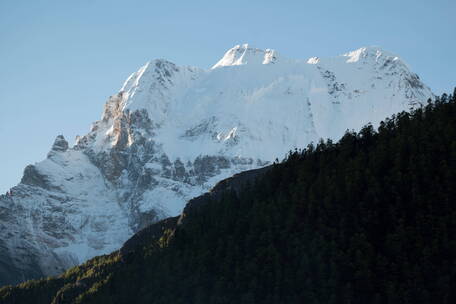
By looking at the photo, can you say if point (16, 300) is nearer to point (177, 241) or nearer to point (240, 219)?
point (177, 241)

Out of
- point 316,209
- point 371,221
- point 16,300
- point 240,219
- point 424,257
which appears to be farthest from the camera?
point 16,300

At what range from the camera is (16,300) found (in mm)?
134375

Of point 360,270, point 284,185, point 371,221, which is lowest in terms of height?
point 360,270

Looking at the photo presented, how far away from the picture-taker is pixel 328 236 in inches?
3553

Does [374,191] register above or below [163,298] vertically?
above

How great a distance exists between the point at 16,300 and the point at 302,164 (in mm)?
56143

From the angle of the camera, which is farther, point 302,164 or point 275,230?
point 302,164

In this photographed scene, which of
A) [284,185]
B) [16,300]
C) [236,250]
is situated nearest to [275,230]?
[236,250]

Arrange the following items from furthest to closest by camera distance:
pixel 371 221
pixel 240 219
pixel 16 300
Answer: pixel 16 300
pixel 240 219
pixel 371 221

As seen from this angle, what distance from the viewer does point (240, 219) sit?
338ft

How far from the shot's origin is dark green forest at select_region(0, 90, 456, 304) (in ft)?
267

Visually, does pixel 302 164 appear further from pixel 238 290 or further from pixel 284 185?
pixel 238 290

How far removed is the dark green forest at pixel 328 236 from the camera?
81.4 metres

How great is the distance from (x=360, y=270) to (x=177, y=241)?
33.2m
